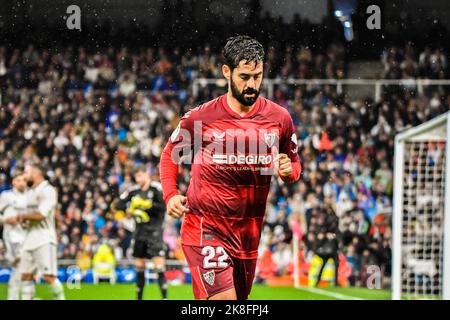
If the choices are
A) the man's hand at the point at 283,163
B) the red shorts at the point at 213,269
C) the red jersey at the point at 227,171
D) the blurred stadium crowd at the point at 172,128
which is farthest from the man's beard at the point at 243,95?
the blurred stadium crowd at the point at 172,128

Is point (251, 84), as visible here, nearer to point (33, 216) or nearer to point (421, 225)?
point (33, 216)

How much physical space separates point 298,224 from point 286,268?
870 mm

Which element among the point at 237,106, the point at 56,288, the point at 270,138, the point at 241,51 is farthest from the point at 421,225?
the point at 241,51

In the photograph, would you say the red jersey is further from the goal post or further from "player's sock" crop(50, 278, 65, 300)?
"player's sock" crop(50, 278, 65, 300)

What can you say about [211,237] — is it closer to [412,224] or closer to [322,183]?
[412,224]

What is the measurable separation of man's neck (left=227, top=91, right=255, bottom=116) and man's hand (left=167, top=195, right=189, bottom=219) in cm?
78

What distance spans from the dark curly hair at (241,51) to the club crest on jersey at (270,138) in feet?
1.82

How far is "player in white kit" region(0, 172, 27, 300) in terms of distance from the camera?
10812mm

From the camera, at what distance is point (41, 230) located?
10.5 metres

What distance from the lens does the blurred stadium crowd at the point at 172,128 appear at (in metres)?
16.6

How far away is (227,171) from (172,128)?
12480 mm

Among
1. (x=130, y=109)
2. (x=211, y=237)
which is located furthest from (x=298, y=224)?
(x=211, y=237)

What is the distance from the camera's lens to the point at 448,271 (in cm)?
789

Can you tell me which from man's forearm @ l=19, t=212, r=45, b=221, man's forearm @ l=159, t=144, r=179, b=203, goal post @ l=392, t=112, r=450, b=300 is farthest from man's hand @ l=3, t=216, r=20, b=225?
man's forearm @ l=159, t=144, r=179, b=203
